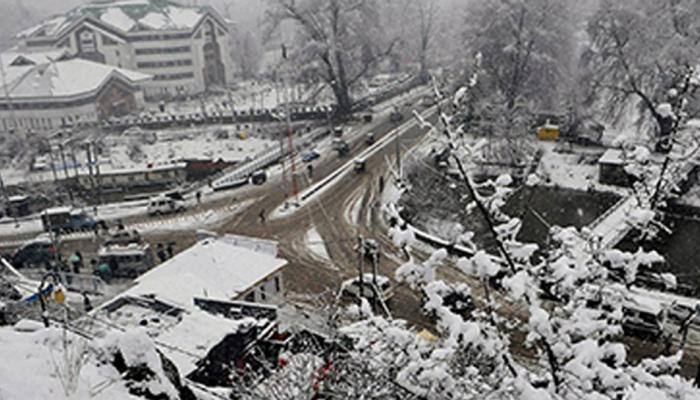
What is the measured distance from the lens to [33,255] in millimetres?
26859

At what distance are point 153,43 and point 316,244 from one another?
2015 inches

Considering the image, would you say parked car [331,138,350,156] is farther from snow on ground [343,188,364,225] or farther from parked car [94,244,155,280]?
parked car [94,244,155,280]

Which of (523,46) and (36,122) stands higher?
(523,46)

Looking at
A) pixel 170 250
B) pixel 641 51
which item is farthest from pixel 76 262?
pixel 641 51

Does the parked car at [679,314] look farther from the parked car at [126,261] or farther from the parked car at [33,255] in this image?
the parked car at [33,255]

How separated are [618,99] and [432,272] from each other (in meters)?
32.3

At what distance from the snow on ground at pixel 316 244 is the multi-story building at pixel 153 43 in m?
46.2

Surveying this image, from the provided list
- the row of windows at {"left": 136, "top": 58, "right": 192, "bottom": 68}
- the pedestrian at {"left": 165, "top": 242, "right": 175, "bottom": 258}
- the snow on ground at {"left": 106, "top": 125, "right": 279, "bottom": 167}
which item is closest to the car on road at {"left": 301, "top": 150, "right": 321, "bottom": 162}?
the snow on ground at {"left": 106, "top": 125, "right": 279, "bottom": 167}

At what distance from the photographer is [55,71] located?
59.2 m

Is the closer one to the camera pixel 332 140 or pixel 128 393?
pixel 128 393

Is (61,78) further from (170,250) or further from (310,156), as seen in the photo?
(170,250)

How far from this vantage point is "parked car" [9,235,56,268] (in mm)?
26688

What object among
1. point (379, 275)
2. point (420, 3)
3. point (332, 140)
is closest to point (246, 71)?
point (420, 3)

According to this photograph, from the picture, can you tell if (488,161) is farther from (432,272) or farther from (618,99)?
(432,272)
